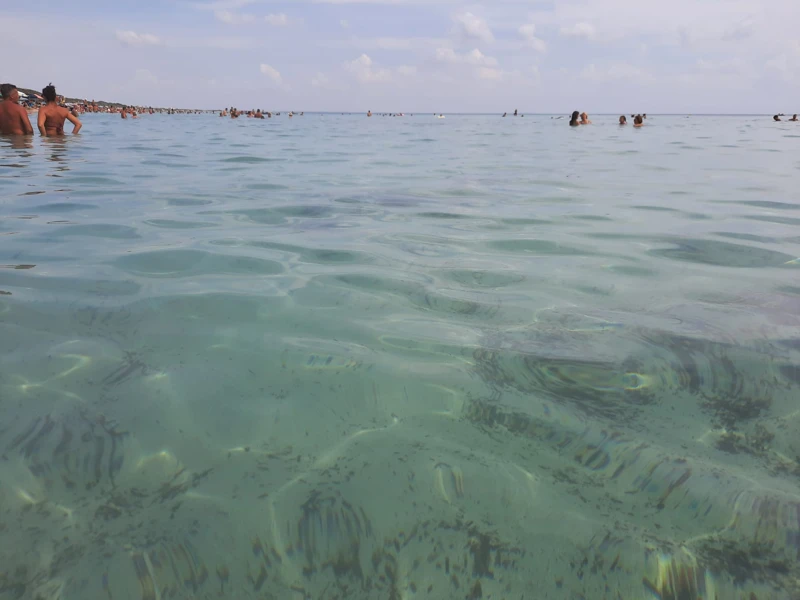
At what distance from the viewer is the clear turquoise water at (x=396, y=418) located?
58.9 inches

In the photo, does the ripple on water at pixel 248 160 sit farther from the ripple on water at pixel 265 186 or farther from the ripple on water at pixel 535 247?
the ripple on water at pixel 535 247

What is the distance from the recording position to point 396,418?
6.97ft

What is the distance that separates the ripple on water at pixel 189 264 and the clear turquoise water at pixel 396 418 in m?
0.04

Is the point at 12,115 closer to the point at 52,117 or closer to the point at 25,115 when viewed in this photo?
the point at 25,115

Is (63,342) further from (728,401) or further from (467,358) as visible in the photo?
(728,401)

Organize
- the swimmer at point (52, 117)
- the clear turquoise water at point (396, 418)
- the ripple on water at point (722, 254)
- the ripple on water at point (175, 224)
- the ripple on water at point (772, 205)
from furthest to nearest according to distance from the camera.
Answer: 1. the swimmer at point (52, 117)
2. the ripple on water at point (772, 205)
3. the ripple on water at point (175, 224)
4. the ripple on water at point (722, 254)
5. the clear turquoise water at point (396, 418)

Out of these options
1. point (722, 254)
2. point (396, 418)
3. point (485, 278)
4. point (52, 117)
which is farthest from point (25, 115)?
point (722, 254)

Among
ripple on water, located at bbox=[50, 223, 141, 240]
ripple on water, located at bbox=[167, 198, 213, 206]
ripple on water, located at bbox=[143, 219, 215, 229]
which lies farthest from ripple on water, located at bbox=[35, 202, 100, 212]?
ripple on water, located at bbox=[143, 219, 215, 229]

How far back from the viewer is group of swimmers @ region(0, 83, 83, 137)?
500 inches

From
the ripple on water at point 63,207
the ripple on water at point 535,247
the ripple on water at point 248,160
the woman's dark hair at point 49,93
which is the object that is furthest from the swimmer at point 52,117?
the ripple on water at point 535,247

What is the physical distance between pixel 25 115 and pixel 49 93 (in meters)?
1.27

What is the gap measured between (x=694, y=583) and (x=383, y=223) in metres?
4.63

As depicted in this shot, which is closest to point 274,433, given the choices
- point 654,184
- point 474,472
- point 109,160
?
point 474,472

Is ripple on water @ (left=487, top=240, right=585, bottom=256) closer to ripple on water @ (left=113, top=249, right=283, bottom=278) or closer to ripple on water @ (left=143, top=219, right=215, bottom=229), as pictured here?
ripple on water @ (left=113, top=249, right=283, bottom=278)
